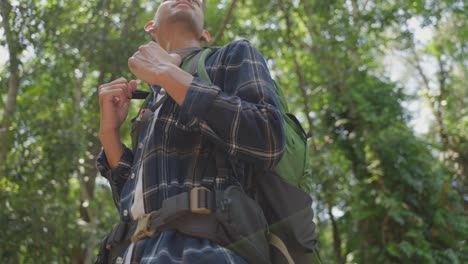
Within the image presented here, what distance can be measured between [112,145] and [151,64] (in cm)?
50

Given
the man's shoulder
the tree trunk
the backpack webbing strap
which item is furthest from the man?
the tree trunk

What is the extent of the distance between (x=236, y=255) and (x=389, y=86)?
24.2 ft

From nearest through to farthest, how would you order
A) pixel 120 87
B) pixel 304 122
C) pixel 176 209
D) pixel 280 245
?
pixel 176 209
pixel 280 245
pixel 120 87
pixel 304 122

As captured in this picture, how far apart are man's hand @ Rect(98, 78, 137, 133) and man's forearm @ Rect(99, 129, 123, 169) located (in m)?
0.02

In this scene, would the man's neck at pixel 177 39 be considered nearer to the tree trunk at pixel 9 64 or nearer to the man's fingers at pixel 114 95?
the man's fingers at pixel 114 95

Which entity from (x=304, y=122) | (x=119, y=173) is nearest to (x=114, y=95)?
(x=119, y=173)

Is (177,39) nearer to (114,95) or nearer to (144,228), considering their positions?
(114,95)

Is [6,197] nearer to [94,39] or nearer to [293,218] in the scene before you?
[94,39]

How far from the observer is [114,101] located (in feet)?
7.32

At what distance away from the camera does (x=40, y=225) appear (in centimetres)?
571

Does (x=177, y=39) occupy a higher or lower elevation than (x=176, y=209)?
higher

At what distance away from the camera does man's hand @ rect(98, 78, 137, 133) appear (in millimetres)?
2197

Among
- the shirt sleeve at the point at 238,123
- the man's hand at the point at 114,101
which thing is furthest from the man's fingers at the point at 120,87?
the shirt sleeve at the point at 238,123

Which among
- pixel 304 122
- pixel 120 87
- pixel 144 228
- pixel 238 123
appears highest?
pixel 304 122
